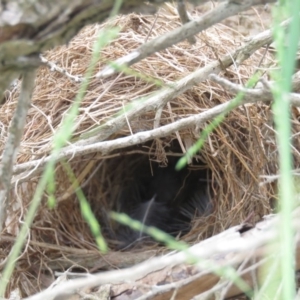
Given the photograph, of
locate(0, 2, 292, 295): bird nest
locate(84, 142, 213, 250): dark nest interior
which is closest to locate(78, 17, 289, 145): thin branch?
locate(0, 2, 292, 295): bird nest

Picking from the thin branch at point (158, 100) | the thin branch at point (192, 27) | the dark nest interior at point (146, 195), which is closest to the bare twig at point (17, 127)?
the thin branch at point (192, 27)

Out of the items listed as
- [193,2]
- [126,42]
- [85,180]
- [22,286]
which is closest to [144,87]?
[126,42]

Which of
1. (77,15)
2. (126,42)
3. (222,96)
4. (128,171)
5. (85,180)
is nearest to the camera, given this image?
(77,15)

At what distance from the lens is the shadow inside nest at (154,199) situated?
1.70 m

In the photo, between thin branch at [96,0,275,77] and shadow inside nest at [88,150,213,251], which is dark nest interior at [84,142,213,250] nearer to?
shadow inside nest at [88,150,213,251]

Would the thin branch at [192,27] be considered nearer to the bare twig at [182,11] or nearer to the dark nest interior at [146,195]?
the bare twig at [182,11]

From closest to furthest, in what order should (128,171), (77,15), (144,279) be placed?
(77,15)
(144,279)
(128,171)

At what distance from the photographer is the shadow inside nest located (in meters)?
1.70

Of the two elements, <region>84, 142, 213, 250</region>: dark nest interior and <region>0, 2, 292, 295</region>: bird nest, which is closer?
<region>0, 2, 292, 295</region>: bird nest

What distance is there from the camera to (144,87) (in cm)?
133

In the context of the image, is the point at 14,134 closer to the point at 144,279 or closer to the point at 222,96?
the point at 144,279

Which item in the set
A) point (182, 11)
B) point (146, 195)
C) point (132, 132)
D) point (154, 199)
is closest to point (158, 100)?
point (132, 132)

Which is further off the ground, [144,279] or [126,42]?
[126,42]

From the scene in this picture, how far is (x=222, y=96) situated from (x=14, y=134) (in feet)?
2.38
